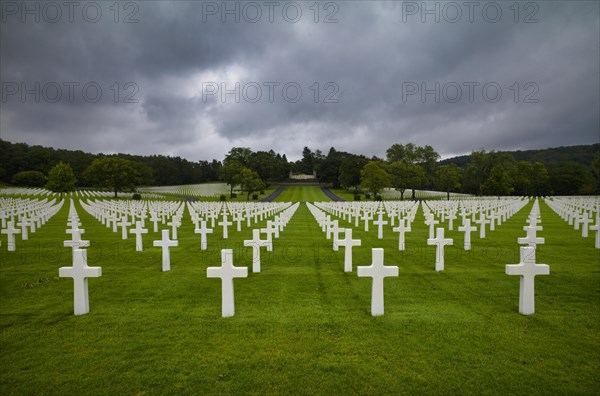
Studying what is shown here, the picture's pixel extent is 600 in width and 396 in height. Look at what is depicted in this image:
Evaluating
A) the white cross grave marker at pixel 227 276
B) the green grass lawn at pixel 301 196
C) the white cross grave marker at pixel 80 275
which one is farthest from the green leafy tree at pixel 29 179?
the white cross grave marker at pixel 227 276

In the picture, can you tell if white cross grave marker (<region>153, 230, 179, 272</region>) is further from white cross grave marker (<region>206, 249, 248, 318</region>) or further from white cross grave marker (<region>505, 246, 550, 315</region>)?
white cross grave marker (<region>505, 246, 550, 315</region>)

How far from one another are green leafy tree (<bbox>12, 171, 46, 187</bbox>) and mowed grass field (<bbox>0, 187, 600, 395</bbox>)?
86958mm

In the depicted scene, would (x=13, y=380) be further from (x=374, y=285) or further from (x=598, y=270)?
(x=598, y=270)

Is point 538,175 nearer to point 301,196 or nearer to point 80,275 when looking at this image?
point 301,196

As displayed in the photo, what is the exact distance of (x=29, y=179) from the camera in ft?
255

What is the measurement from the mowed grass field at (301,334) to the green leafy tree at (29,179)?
285 feet

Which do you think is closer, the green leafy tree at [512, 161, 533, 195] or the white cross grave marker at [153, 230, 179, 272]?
the white cross grave marker at [153, 230, 179, 272]

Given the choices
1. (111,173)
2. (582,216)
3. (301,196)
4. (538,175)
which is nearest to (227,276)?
(582,216)

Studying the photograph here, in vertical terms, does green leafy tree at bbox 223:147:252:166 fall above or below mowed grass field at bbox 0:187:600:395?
above

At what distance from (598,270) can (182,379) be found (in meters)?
9.97

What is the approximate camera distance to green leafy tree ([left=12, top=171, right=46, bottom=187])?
77.4 meters

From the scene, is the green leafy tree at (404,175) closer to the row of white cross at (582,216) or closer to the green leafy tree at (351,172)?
the green leafy tree at (351,172)

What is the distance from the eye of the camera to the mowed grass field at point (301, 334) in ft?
12.2

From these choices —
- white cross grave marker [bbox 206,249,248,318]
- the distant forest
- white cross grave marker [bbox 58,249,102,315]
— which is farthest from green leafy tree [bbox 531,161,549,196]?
white cross grave marker [bbox 58,249,102,315]
